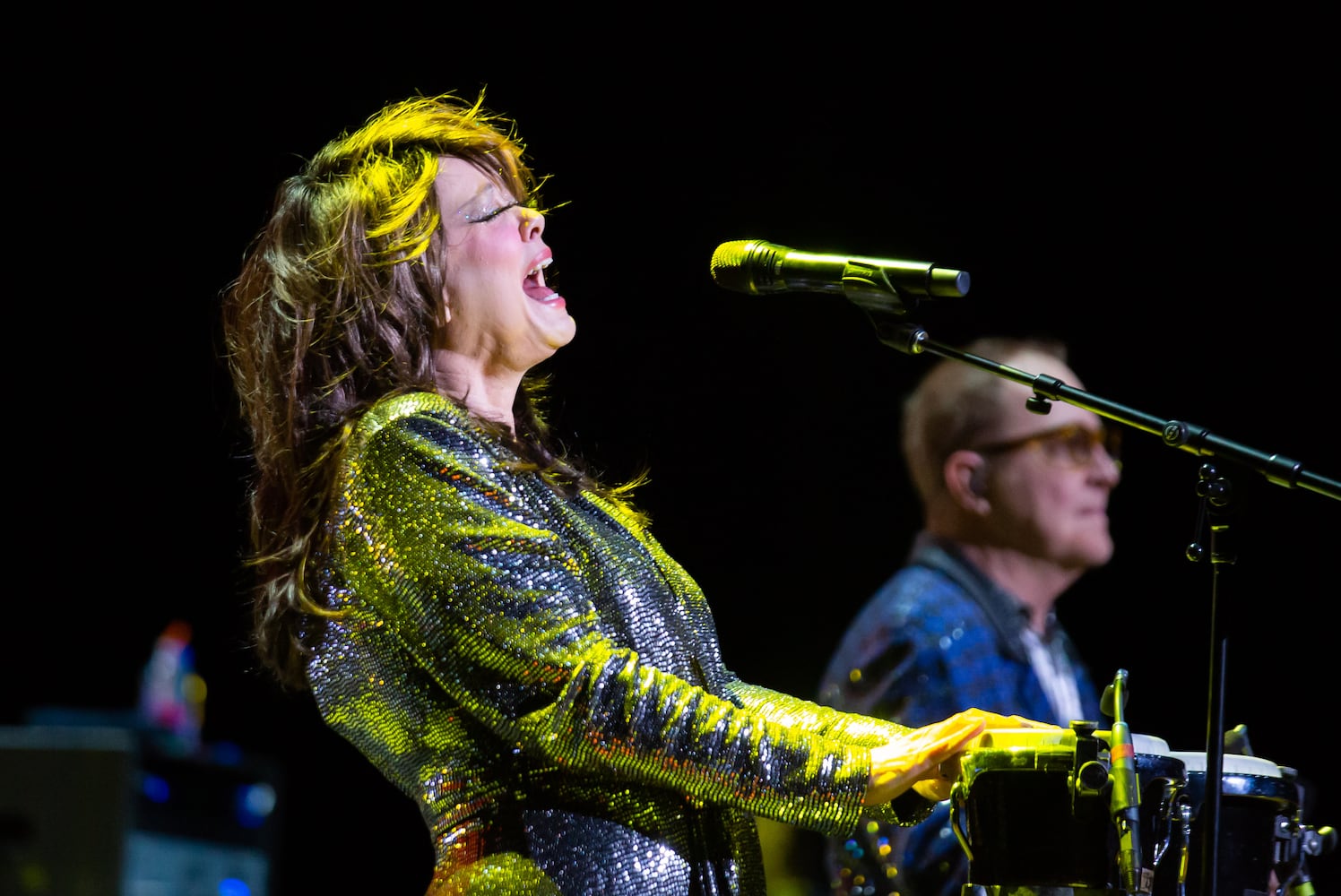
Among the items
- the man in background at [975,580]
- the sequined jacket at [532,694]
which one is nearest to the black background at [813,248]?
the man in background at [975,580]

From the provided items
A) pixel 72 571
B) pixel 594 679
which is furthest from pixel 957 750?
pixel 72 571

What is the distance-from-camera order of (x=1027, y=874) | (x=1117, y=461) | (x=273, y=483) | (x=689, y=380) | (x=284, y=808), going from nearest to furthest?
(x=1027, y=874), (x=273, y=483), (x=1117, y=461), (x=689, y=380), (x=284, y=808)

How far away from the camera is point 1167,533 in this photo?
4496 mm

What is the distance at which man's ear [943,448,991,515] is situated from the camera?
385 centimetres

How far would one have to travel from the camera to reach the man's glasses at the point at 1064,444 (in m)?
3.87

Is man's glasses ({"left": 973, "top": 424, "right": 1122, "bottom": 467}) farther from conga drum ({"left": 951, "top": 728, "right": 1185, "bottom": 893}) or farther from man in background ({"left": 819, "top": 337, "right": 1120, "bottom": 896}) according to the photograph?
conga drum ({"left": 951, "top": 728, "right": 1185, "bottom": 893})

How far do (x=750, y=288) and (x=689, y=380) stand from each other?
92.1 inches

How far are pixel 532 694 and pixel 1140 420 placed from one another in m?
0.78

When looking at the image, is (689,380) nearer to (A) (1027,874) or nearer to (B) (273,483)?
(B) (273,483)

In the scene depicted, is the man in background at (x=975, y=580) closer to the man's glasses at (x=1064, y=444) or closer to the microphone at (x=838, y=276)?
the man's glasses at (x=1064, y=444)

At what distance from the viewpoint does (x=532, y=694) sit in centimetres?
159

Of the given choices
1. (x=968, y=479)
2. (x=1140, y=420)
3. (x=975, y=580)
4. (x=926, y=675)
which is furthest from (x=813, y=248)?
(x=1140, y=420)

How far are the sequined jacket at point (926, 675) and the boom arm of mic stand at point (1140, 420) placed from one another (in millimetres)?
1583

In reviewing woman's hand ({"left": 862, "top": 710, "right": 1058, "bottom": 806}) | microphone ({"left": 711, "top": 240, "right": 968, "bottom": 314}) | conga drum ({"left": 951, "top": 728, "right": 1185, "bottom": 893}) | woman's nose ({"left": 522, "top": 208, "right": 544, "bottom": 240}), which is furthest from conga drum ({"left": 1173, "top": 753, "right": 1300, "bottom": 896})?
woman's nose ({"left": 522, "top": 208, "right": 544, "bottom": 240})
